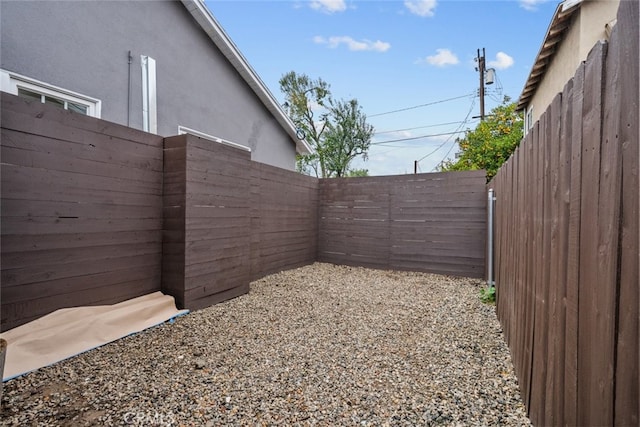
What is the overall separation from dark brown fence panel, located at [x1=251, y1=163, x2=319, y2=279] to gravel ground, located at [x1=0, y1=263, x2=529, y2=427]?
5.71 ft

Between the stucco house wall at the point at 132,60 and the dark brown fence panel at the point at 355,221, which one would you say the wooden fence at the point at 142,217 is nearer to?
the dark brown fence panel at the point at 355,221

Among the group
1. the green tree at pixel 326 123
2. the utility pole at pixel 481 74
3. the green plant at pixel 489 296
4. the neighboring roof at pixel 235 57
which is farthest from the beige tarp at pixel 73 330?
the green tree at pixel 326 123

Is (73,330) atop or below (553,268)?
below

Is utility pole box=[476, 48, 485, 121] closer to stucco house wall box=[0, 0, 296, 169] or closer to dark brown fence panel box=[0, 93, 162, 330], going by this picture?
stucco house wall box=[0, 0, 296, 169]

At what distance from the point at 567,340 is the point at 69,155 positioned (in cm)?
367

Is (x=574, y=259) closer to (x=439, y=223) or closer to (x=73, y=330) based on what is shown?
(x=73, y=330)

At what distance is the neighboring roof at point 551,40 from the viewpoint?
4.64 m

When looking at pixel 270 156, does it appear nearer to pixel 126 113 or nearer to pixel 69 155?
pixel 126 113

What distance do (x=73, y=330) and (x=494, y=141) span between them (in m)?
9.69

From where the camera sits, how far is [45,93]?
3924 mm

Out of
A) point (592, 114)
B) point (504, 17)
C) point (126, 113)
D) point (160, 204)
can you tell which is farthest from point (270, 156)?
point (592, 114)

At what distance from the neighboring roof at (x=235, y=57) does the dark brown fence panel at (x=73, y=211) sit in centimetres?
363

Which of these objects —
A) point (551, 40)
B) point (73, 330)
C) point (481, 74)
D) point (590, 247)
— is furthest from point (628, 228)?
point (481, 74)

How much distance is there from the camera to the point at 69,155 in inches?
112
